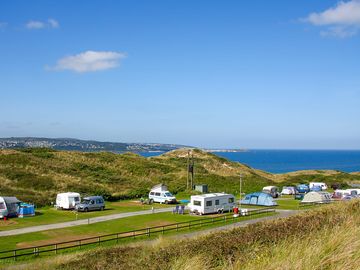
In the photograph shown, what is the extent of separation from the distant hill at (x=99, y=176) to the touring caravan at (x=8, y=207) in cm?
724

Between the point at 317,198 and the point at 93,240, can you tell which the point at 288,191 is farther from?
the point at 93,240

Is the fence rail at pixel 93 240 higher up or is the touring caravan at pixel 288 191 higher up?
the fence rail at pixel 93 240

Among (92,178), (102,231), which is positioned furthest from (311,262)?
(92,178)

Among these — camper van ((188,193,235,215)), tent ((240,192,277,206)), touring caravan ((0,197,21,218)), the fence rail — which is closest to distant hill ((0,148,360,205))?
touring caravan ((0,197,21,218))

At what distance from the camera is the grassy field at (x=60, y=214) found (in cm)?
3592

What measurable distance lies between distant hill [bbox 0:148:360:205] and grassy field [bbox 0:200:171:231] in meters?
3.89

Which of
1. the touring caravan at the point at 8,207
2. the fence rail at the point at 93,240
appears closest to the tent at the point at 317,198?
the fence rail at the point at 93,240

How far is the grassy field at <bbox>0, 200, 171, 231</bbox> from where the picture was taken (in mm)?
35925

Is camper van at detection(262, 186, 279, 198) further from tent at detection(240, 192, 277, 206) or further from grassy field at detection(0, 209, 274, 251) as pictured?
grassy field at detection(0, 209, 274, 251)

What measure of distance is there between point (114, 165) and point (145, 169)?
21.9 feet

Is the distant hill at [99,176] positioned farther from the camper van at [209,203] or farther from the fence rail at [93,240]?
the fence rail at [93,240]

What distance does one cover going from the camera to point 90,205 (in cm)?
4366

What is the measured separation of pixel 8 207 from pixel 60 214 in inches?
204

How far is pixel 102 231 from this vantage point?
33406 millimetres
